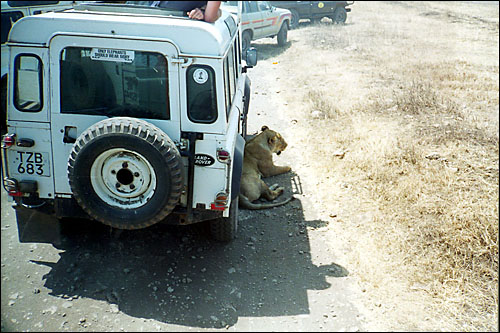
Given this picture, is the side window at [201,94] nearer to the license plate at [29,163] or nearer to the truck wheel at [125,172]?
the truck wheel at [125,172]

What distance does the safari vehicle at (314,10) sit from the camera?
19656 mm

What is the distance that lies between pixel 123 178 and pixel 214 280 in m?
1.23

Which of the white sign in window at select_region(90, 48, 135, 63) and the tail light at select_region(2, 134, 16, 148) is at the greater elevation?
the white sign in window at select_region(90, 48, 135, 63)

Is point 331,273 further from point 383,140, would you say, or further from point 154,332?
point 383,140

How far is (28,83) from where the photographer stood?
3.85 meters

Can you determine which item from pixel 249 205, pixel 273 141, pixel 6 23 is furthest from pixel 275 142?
pixel 6 23

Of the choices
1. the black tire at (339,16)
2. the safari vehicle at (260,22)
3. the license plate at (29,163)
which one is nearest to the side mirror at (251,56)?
the license plate at (29,163)

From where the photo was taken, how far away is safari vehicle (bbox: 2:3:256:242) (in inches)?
144

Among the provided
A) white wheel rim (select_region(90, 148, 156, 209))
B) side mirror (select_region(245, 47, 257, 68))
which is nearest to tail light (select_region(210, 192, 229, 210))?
white wheel rim (select_region(90, 148, 156, 209))

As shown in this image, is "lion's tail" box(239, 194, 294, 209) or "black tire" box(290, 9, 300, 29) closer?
"lion's tail" box(239, 194, 294, 209)

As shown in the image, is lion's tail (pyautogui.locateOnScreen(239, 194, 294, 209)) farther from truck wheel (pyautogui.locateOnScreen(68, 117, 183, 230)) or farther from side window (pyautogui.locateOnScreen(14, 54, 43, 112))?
side window (pyautogui.locateOnScreen(14, 54, 43, 112))

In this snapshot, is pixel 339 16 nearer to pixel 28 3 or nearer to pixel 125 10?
pixel 28 3

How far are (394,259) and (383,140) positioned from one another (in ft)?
9.38

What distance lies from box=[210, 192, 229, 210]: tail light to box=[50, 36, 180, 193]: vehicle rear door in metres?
0.57
